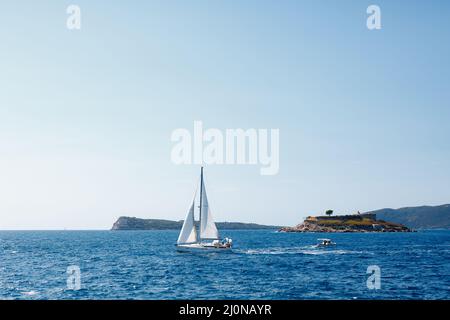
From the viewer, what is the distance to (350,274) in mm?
63094

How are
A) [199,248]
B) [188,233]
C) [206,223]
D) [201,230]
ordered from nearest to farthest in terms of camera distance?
[199,248]
[206,223]
[201,230]
[188,233]

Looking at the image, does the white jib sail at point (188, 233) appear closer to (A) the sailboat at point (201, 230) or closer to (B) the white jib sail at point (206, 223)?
(A) the sailboat at point (201, 230)

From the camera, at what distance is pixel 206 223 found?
99.2 meters

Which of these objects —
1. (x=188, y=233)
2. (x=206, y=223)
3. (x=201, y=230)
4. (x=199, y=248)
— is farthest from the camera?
(x=188, y=233)

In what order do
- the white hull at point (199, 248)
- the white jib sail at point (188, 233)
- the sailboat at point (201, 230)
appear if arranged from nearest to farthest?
the white hull at point (199, 248) → the sailboat at point (201, 230) → the white jib sail at point (188, 233)

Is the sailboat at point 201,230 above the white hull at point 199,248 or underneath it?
above

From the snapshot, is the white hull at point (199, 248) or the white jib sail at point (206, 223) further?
the white jib sail at point (206, 223)

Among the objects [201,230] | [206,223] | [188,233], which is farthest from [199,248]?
[206,223]

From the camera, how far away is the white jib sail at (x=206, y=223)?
98.9 m

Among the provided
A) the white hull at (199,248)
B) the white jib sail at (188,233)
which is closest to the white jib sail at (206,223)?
the white jib sail at (188,233)

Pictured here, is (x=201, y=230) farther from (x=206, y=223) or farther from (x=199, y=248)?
(x=199, y=248)

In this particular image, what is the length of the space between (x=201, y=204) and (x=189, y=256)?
506 inches
